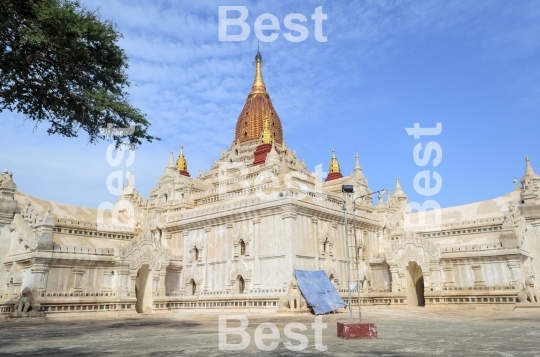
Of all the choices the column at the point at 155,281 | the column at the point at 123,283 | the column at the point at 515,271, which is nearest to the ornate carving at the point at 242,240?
the column at the point at 155,281

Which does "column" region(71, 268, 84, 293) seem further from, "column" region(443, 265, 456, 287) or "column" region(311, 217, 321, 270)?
"column" region(443, 265, 456, 287)

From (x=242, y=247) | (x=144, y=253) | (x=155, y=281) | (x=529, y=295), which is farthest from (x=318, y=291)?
(x=144, y=253)

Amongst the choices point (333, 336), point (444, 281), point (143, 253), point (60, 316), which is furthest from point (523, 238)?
point (60, 316)

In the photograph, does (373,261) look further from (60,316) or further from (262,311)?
(60,316)

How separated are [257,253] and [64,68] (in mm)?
20536

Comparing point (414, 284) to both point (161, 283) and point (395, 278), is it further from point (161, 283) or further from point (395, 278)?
point (161, 283)

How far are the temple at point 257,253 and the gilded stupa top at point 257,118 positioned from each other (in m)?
18.5

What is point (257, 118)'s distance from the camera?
194 ft

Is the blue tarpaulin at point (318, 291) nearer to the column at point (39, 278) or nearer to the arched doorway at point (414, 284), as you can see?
the arched doorway at point (414, 284)

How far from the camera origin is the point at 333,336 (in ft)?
47.8

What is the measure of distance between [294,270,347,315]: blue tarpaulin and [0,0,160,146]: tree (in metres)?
16.7

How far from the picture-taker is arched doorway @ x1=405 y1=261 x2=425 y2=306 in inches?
1335

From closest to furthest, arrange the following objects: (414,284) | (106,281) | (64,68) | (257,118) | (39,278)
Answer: (64,68) < (39,278) < (106,281) < (414,284) < (257,118)

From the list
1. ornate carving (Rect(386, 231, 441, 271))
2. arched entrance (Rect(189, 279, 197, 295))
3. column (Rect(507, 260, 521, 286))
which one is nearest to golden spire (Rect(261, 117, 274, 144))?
arched entrance (Rect(189, 279, 197, 295))
